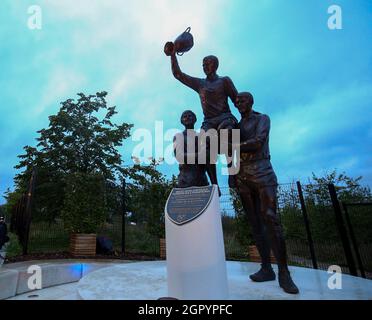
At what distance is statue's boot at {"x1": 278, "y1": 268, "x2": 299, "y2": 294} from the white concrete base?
0.22ft

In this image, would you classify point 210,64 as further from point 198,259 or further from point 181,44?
point 198,259

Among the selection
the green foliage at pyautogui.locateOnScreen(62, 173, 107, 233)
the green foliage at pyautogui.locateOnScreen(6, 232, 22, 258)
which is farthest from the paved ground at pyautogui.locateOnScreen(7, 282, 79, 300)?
the green foliage at pyautogui.locateOnScreen(6, 232, 22, 258)

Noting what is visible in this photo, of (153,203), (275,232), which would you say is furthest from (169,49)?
(153,203)

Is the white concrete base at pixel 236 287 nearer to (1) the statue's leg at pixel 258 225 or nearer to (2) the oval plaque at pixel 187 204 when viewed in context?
(1) the statue's leg at pixel 258 225

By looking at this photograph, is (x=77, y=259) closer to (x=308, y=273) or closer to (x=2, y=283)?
(x=2, y=283)

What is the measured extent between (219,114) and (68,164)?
1391 centimetres

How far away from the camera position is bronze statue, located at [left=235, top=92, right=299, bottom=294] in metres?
→ 4.03

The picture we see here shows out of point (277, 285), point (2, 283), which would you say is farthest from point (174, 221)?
point (2, 283)

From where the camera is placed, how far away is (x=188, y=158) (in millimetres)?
4812

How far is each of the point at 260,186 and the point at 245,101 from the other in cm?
133

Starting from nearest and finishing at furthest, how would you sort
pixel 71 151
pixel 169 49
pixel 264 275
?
pixel 264 275, pixel 169 49, pixel 71 151

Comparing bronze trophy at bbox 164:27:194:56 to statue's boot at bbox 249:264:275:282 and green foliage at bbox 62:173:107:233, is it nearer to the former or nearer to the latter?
statue's boot at bbox 249:264:275:282

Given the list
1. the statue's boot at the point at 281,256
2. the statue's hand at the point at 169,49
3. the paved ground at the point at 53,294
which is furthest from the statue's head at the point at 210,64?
the paved ground at the point at 53,294

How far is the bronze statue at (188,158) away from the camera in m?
4.82
